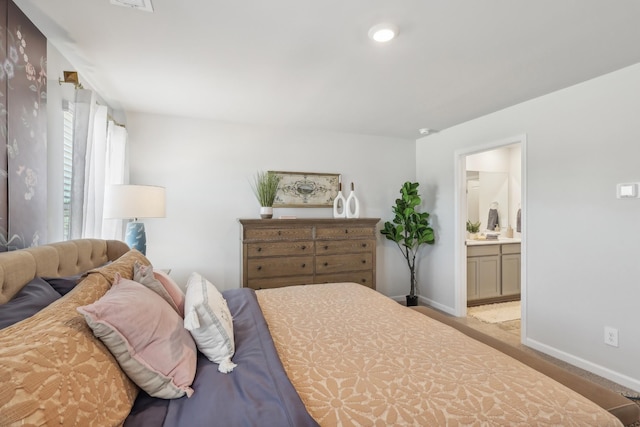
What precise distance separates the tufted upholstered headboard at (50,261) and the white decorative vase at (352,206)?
8.47ft

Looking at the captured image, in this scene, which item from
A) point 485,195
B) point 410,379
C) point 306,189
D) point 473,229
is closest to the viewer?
point 410,379

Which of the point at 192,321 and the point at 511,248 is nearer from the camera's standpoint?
the point at 192,321

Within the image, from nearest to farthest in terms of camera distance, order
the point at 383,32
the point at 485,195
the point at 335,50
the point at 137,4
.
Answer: the point at 137,4 < the point at 383,32 < the point at 335,50 < the point at 485,195

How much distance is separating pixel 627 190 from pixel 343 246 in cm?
255

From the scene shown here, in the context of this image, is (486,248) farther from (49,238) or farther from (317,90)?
(49,238)

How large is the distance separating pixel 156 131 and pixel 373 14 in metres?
2.80

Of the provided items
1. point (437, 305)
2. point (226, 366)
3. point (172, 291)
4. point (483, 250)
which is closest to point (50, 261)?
point (172, 291)

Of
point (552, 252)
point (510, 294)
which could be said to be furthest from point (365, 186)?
point (510, 294)

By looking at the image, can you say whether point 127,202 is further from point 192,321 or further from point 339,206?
point 339,206

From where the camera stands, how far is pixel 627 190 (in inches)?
90.2

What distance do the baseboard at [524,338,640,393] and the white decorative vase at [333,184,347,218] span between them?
2365 mm

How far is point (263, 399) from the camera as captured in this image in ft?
3.27

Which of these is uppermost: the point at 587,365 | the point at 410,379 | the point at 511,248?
the point at 511,248

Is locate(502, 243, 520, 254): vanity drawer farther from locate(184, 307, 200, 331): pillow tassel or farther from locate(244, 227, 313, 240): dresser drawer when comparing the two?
locate(184, 307, 200, 331): pillow tassel
